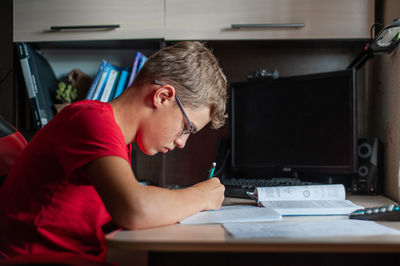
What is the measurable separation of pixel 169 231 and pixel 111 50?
4.55 feet

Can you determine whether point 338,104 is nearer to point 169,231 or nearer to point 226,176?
point 226,176

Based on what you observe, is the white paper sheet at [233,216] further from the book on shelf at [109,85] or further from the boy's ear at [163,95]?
the book on shelf at [109,85]

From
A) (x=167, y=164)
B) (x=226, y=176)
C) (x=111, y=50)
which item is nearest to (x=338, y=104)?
(x=226, y=176)

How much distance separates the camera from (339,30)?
59.5 inches

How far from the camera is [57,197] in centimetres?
81

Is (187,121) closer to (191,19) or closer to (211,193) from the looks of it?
(211,193)

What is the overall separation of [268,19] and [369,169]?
0.74 m

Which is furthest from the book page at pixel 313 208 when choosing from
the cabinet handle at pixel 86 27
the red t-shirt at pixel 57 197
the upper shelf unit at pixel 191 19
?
the cabinet handle at pixel 86 27

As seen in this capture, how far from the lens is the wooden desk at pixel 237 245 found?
0.59m

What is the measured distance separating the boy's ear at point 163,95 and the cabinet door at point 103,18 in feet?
2.34

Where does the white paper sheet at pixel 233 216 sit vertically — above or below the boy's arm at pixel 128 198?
below

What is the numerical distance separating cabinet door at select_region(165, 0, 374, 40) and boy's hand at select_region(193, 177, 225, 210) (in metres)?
0.80

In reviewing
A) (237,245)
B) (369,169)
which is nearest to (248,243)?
(237,245)

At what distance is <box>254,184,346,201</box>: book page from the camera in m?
1.12
